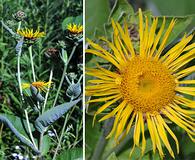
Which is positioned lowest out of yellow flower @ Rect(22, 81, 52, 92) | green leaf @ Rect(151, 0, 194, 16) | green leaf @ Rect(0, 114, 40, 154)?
green leaf @ Rect(0, 114, 40, 154)

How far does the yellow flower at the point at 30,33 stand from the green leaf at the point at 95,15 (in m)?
0.09

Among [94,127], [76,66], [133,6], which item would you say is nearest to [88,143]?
[94,127]

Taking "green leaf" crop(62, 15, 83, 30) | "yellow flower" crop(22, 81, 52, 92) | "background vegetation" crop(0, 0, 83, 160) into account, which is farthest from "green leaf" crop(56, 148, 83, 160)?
"green leaf" crop(62, 15, 83, 30)

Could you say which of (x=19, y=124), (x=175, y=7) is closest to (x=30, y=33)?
(x=19, y=124)

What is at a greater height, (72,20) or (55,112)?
(72,20)

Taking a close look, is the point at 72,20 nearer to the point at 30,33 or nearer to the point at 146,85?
the point at 30,33

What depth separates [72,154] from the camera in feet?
3.89

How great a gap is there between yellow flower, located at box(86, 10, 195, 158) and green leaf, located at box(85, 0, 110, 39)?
0.05 metres

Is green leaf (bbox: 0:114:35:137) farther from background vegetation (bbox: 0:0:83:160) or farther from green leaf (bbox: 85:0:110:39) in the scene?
green leaf (bbox: 85:0:110:39)

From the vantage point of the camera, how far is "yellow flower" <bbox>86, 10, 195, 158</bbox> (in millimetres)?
1134

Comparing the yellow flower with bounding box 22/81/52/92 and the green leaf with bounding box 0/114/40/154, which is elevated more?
the yellow flower with bounding box 22/81/52/92

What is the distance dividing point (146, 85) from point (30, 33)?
24cm

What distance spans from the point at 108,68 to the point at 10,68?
192mm

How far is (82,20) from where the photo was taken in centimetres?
117
